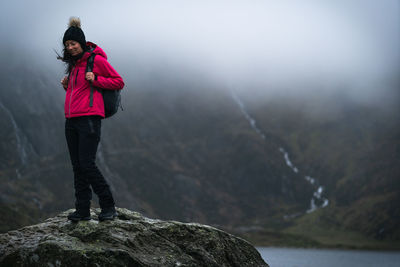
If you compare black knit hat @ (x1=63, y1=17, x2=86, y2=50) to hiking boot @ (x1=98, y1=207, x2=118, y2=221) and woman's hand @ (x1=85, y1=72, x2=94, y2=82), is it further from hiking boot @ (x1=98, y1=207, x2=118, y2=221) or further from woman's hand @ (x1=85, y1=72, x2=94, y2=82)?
hiking boot @ (x1=98, y1=207, x2=118, y2=221)

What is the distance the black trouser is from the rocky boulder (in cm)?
64

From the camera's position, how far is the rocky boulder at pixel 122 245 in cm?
926

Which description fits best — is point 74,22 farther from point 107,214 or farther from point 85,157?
point 107,214

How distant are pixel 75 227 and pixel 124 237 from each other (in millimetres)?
1228

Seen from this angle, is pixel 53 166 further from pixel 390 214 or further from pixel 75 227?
pixel 75 227

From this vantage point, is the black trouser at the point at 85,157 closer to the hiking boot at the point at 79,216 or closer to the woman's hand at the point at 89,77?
the hiking boot at the point at 79,216

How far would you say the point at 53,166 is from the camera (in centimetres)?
18050

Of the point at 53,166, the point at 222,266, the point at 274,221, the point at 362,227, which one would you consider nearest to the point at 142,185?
the point at 53,166

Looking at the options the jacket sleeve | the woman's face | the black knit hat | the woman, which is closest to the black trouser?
the woman

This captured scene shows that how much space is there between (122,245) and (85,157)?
2254 mm

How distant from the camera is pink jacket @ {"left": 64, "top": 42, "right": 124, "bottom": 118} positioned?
33.5ft

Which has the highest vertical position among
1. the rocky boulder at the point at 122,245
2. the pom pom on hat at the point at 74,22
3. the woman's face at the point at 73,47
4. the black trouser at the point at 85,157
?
the pom pom on hat at the point at 74,22

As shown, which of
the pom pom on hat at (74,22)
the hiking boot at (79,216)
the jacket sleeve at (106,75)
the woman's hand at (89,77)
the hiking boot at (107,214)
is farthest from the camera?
the hiking boot at (107,214)

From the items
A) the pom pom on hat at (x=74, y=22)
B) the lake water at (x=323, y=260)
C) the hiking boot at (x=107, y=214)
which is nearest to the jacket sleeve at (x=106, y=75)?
the pom pom on hat at (x=74, y=22)
